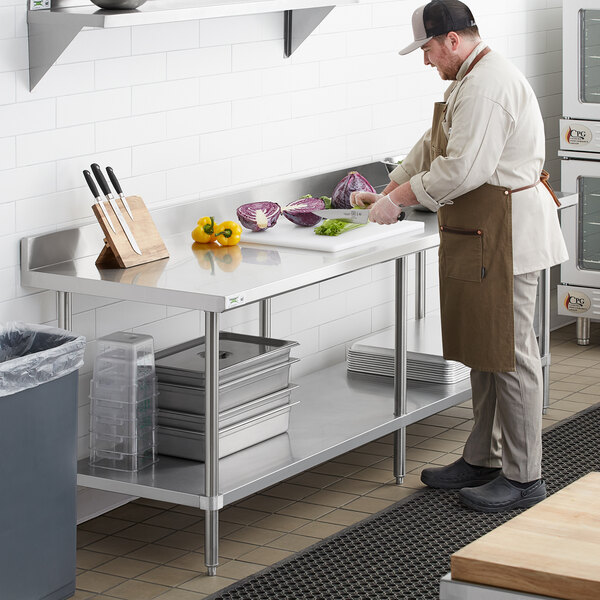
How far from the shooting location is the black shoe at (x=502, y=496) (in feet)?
14.6

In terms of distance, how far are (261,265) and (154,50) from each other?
91 cm

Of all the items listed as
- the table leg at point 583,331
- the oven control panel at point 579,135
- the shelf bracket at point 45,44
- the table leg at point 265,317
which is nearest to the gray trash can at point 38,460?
the shelf bracket at point 45,44

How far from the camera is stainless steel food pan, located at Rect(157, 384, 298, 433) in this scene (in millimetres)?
4141

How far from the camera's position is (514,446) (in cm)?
444

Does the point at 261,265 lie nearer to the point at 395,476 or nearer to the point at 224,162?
the point at 224,162

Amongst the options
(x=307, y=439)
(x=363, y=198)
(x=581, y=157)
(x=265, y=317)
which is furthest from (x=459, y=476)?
(x=581, y=157)

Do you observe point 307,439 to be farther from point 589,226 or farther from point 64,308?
point 589,226

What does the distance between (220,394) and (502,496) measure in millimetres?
1116

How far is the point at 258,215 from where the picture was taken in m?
4.57

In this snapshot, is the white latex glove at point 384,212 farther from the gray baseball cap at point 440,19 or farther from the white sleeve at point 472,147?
A: the gray baseball cap at point 440,19

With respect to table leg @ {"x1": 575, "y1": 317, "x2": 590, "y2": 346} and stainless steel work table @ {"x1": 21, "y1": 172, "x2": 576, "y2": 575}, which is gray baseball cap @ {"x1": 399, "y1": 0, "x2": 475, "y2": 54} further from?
table leg @ {"x1": 575, "y1": 317, "x2": 590, "y2": 346}

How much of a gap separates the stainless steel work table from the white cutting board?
4cm

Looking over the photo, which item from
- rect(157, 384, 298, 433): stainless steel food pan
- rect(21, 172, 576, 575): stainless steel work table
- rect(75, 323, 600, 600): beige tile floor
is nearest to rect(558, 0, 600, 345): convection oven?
rect(75, 323, 600, 600): beige tile floor

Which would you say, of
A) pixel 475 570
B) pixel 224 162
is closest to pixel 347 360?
pixel 224 162
